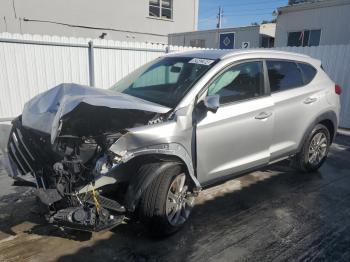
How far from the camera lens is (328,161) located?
611 cm

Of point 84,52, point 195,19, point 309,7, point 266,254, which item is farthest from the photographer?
point 195,19

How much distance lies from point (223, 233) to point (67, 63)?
247 inches

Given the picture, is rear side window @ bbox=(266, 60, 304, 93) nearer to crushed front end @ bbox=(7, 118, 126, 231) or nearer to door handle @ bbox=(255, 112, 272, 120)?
door handle @ bbox=(255, 112, 272, 120)

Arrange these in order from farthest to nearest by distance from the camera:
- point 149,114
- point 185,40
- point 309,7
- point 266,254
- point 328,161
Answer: point 185,40 < point 309,7 < point 328,161 < point 149,114 < point 266,254

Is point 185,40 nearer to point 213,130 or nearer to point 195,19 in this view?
point 195,19

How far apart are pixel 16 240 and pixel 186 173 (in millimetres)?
1842

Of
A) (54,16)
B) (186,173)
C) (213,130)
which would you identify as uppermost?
(54,16)

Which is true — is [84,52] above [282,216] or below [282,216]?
above

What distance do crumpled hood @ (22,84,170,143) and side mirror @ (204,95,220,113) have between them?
410mm

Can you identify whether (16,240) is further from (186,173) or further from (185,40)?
(185,40)

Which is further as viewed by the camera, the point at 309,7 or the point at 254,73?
the point at 309,7

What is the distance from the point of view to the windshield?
3.69 m

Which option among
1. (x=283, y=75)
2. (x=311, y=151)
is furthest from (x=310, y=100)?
(x=311, y=151)

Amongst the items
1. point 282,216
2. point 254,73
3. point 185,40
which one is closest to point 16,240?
point 282,216
